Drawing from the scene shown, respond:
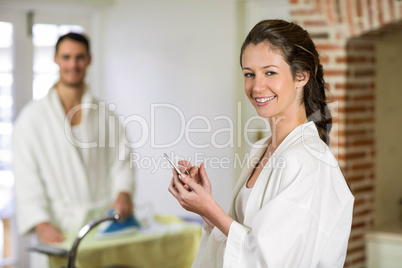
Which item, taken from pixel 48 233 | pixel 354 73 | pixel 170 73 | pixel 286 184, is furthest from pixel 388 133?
pixel 286 184

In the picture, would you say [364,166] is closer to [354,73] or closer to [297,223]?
[354,73]

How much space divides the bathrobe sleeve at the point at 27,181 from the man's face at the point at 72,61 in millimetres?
317

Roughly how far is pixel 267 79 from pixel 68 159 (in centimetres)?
193

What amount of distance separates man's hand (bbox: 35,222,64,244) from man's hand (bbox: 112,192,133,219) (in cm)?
30

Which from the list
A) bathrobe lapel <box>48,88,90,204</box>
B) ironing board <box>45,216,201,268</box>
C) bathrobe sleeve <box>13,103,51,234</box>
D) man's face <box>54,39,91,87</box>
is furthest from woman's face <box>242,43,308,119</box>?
man's face <box>54,39,91,87</box>

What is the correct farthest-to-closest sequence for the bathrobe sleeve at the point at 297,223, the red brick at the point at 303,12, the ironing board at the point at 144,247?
the red brick at the point at 303,12 → the ironing board at the point at 144,247 → the bathrobe sleeve at the point at 297,223

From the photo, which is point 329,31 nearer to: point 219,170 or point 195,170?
point 219,170

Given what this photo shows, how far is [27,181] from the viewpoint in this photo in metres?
2.77

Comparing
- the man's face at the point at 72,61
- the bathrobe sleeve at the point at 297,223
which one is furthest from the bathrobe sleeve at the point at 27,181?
the bathrobe sleeve at the point at 297,223

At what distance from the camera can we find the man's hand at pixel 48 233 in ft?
8.51

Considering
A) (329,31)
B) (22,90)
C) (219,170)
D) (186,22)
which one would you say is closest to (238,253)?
(329,31)

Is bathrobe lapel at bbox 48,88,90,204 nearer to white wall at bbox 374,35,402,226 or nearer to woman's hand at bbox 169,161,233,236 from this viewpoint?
white wall at bbox 374,35,402,226

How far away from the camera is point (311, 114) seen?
1.28 metres

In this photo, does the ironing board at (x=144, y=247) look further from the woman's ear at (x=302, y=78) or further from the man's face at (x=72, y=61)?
the woman's ear at (x=302, y=78)
